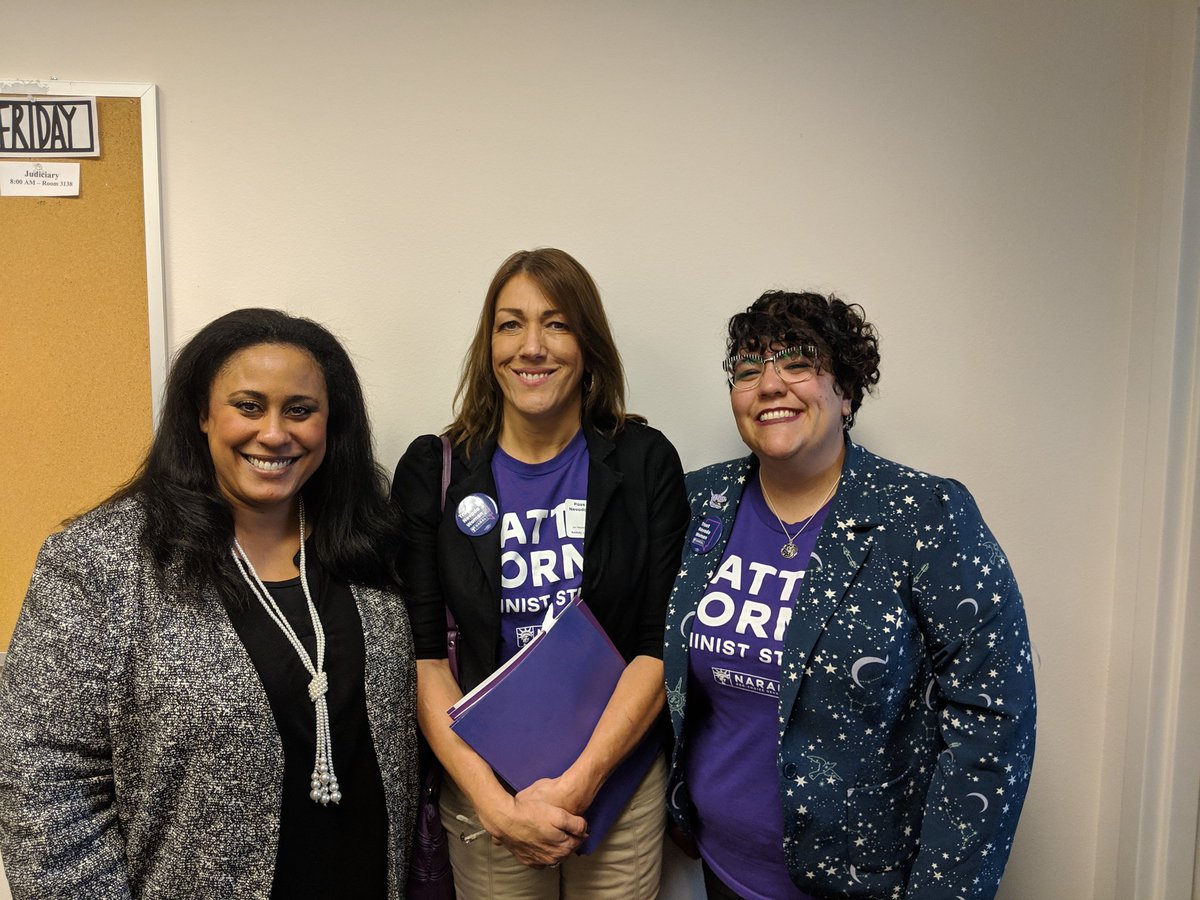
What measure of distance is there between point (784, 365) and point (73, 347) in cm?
152

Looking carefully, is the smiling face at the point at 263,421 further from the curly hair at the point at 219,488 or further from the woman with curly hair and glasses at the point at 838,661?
the woman with curly hair and glasses at the point at 838,661

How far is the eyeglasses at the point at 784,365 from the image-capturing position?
1364mm

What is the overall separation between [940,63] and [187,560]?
1.91 m

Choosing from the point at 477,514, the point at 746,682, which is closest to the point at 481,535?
the point at 477,514

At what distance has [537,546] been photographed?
151 cm

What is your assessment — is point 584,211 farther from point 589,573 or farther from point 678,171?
point 589,573

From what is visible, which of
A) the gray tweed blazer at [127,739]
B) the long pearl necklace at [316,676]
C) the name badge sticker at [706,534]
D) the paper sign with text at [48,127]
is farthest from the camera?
the paper sign with text at [48,127]

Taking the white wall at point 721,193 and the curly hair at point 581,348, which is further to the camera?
the white wall at point 721,193

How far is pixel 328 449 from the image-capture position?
144 centimetres

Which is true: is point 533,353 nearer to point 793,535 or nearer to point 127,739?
point 793,535

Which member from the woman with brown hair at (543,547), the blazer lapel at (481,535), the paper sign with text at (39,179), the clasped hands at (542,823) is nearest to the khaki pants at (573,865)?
the woman with brown hair at (543,547)

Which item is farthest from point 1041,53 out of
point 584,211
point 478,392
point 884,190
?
point 478,392

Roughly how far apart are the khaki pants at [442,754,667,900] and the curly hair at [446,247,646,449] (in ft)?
2.43

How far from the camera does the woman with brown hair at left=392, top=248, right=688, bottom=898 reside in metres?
1.47
